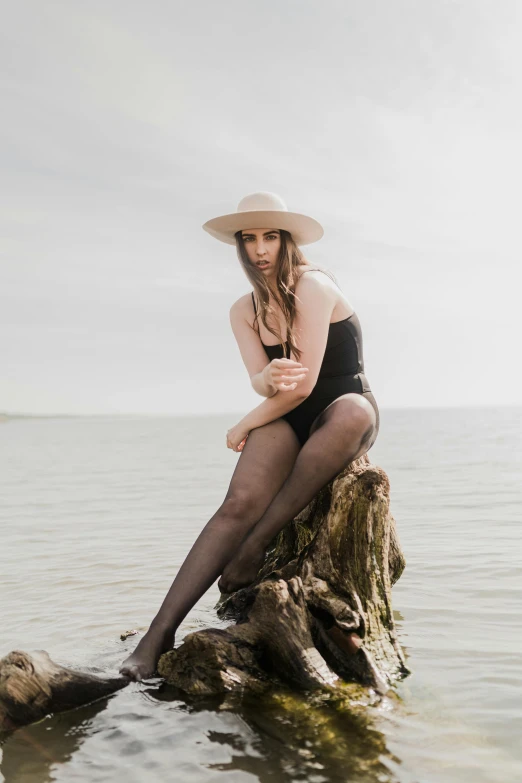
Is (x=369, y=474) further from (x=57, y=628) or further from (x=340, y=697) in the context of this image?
(x=57, y=628)

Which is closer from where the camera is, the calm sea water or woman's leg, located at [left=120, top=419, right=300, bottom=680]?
the calm sea water

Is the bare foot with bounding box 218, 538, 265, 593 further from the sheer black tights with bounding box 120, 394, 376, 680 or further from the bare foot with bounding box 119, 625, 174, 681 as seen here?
the bare foot with bounding box 119, 625, 174, 681

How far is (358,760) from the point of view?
311cm

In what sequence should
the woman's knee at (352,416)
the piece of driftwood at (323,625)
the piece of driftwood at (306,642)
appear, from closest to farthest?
the piece of driftwood at (306,642) < the piece of driftwood at (323,625) < the woman's knee at (352,416)

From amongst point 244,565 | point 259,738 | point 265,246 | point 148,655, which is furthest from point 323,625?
point 265,246

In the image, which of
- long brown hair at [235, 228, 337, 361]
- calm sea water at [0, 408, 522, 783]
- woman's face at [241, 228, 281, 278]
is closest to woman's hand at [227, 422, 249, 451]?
long brown hair at [235, 228, 337, 361]

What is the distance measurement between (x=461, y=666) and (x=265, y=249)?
2849 mm

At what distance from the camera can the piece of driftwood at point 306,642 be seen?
11.2ft

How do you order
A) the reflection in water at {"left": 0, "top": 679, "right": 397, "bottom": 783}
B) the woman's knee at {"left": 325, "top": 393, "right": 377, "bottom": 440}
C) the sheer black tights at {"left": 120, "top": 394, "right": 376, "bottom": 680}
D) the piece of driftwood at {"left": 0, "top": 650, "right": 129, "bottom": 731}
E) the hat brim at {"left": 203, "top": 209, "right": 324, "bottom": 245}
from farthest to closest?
1. the hat brim at {"left": 203, "top": 209, "right": 324, "bottom": 245}
2. the woman's knee at {"left": 325, "top": 393, "right": 377, "bottom": 440}
3. the sheer black tights at {"left": 120, "top": 394, "right": 376, "bottom": 680}
4. the piece of driftwood at {"left": 0, "top": 650, "right": 129, "bottom": 731}
5. the reflection in water at {"left": 0, "top": 679, "right": 397, "bottom": 783}

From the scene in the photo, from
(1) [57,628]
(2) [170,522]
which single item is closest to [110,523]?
(2) [170,522]

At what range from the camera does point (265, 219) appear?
4461 mm

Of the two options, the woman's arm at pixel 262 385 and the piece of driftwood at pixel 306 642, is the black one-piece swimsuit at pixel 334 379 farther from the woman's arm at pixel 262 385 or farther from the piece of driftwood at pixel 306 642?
the piece of driftwood at pixel 306 642

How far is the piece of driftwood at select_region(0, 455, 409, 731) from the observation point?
341cm

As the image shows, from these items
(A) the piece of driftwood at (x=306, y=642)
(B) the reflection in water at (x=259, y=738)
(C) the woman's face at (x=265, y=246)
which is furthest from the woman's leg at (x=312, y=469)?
(C) the woman's face at (x=265, y=246)
